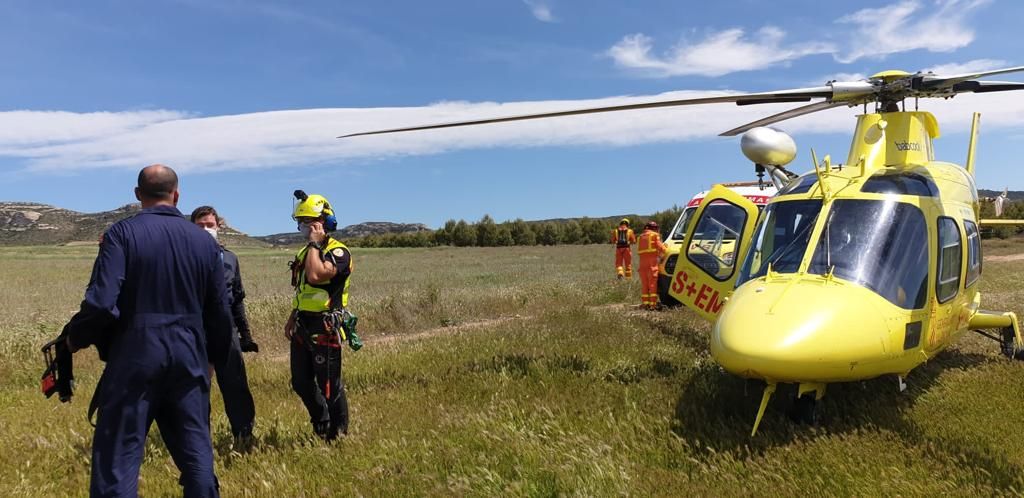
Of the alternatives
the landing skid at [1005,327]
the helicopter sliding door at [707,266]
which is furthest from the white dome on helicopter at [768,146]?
the landing skid at [1005,327]

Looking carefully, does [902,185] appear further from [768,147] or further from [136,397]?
[136,397]

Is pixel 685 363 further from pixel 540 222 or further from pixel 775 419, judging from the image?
pixel 540 222

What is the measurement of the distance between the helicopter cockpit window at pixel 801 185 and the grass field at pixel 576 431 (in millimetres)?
1858

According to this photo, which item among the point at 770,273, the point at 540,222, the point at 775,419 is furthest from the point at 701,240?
the point at 540,222

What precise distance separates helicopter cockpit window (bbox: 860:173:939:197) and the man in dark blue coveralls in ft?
17.2

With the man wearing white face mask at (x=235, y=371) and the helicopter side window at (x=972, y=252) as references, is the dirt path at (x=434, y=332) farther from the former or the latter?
the helicopter side window at (x=972, y=252)

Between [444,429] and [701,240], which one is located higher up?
[701,240]

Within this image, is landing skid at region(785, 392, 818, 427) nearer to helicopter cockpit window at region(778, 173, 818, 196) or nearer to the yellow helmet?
helicopter cockpit window at region(778, 173, 818, 196)

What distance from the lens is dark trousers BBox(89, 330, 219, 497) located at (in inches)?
139

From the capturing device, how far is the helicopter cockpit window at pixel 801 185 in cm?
619

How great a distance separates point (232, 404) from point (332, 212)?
1738 millimetres

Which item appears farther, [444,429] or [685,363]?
[685,363]

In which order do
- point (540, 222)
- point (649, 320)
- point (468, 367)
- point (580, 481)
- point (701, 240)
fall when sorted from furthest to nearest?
point (540, 222) → point (649, 320) → point (468, 367) → point (701, 240) → point (580, 481)

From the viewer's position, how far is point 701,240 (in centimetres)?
744
